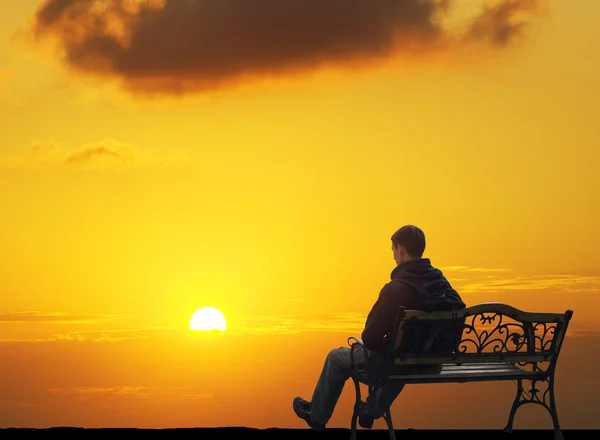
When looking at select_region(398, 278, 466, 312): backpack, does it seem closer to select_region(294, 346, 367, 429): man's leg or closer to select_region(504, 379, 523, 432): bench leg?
select_region(294, 346, 367, 429): man's leg

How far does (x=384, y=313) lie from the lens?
8430 mm

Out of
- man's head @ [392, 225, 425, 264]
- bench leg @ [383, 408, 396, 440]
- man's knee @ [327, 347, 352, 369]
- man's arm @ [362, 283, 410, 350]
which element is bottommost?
bench leg @ [383, 408, 396, 440]

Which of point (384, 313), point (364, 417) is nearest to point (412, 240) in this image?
point (384, 313)

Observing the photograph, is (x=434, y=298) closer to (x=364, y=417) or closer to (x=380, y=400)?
(x=380, y=400)

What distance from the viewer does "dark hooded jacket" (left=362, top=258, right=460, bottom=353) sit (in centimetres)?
844

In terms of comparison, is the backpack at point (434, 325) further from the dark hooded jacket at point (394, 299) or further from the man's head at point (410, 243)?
the man's head at point (410, 243)

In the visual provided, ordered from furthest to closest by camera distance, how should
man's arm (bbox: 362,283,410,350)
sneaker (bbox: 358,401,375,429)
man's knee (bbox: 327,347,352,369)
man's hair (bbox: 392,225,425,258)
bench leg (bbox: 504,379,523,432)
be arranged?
1. bench leg (bbox: 504,379,523,432)
2. sneaker (bbox: 358,401,375,429)
3. man's knee (bbox: 327,347,352,369)
4. man's hair (bbox: 392,225,425,258)
5. man's arm (bbox: 362,283,410,350)

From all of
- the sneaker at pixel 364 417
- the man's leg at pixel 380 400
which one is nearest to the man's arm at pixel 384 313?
the man's leg at pixel 380 400

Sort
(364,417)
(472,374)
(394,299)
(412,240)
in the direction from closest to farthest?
(394,299)
(412,240)
(472,374)
(364,417)
